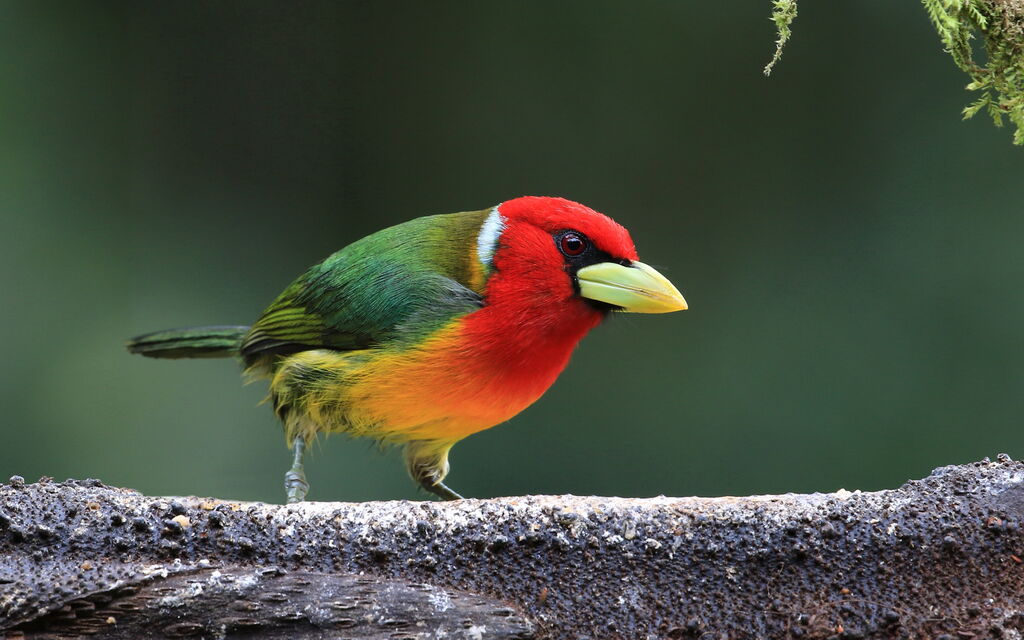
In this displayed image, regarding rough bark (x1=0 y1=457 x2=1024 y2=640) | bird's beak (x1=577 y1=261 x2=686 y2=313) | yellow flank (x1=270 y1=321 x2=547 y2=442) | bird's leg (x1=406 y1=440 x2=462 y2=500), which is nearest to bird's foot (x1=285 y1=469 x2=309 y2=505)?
yellow flank (x1=270 y1=321 x2=547 y2=442)

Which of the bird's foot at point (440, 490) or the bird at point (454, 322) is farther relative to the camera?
the bird's foot at point (440, 490)

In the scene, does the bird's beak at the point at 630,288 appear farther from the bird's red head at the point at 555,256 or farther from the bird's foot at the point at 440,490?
the bird's foot at the point at 440,490

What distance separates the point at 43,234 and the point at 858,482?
11.9ft

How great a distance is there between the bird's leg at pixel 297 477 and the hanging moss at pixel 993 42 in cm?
152

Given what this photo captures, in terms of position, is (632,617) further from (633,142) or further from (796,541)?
(633,142)

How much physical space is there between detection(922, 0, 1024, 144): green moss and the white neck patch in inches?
45.2

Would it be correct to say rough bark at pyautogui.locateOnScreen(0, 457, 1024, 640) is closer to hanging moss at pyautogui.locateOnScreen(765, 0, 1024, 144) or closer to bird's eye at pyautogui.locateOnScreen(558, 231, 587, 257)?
hanging moss at pyautogui.locateOnScreen(765, 0, 1024, 144)

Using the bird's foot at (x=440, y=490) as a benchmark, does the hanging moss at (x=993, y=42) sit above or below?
above

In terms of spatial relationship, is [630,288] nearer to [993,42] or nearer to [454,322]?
[454,322]

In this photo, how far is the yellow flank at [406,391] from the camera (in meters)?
2.62

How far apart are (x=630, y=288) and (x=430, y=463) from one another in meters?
0.79

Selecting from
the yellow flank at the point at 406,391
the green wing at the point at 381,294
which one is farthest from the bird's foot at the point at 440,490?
the green wing at the point at 381,294

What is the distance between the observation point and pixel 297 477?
113 inches

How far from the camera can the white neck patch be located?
281 centimetres
